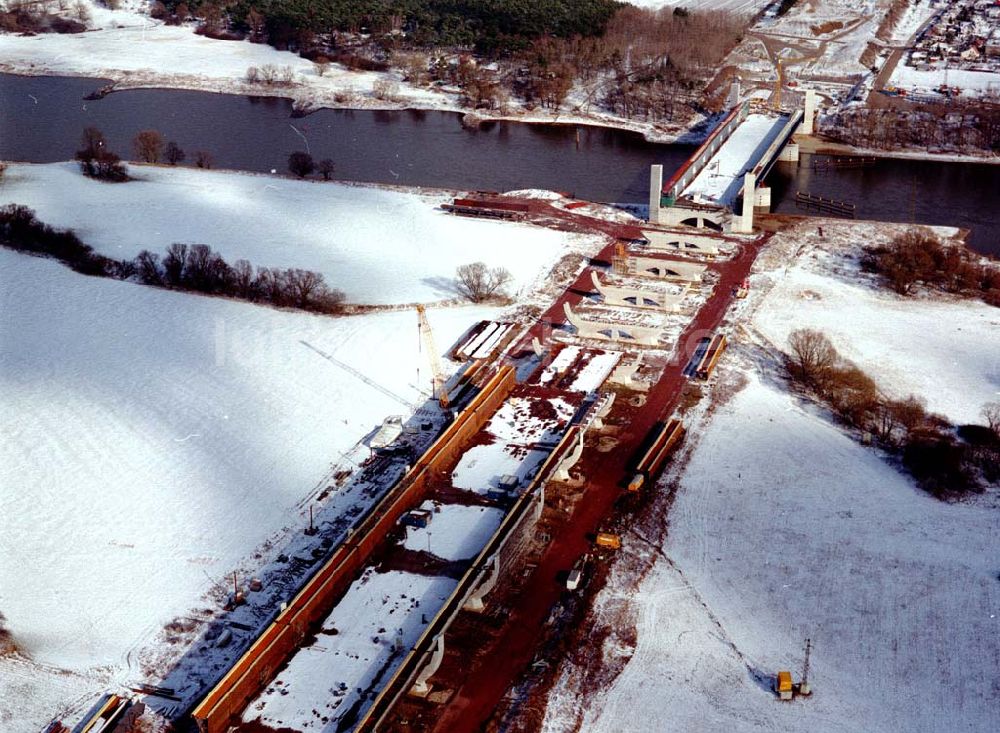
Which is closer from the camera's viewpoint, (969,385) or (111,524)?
(111,524)

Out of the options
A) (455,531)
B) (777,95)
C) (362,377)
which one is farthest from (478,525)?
(777,95)

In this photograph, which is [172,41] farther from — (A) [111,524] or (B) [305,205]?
→ (A) [111,524]

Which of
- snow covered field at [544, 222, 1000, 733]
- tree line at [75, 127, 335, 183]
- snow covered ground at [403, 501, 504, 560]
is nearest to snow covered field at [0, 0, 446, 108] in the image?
tree line at [75, 127, 335, 183]

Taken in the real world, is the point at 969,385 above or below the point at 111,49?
below

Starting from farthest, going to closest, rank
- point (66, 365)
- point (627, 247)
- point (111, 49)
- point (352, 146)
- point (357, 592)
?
1. point (111, 49)
2. point (352, 146)
3. point (627, 247)
4. point (66, 365)
5. point (357, 592)

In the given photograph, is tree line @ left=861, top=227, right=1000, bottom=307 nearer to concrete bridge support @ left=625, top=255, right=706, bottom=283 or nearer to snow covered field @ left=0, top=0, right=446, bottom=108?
concrete bridge support @ left=625, top=255, right=706, bottom=283

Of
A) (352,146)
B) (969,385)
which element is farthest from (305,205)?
(969,385)

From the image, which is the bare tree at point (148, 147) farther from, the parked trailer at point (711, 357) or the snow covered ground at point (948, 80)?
the snow covered ground at point (948, 80)

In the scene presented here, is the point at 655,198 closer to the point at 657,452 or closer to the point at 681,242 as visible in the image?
the point at 681,242
